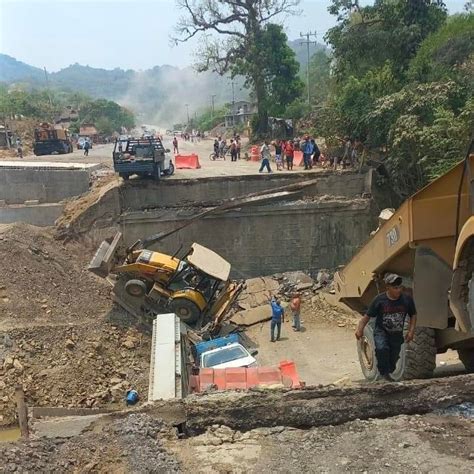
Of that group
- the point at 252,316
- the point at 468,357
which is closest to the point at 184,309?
the point at 252,316

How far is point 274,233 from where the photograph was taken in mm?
18891

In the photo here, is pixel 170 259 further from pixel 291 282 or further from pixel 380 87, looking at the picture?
pixel 380 87

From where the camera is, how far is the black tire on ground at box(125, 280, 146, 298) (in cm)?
1377

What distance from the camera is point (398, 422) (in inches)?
148

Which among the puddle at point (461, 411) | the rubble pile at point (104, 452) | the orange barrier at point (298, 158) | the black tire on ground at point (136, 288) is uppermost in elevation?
the orange barrier at point (298, 158)

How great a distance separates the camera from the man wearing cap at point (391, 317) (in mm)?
5516

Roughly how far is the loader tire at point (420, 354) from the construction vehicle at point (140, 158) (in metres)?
14.1

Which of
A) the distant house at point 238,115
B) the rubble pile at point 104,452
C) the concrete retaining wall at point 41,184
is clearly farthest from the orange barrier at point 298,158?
the distant house at point 238,115

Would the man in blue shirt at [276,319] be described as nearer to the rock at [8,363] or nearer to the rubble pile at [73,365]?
the rubble pile at [73,365]

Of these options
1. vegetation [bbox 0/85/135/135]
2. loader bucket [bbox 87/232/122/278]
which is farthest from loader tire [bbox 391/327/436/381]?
vegetation [bbox 0/85/135/135]

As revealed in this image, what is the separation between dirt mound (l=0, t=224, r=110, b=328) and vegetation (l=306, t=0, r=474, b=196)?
33.6 feet

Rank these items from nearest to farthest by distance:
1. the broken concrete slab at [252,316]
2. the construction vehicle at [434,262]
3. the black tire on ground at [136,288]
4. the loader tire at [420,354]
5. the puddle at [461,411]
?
the puddle at [461,411], the construction vehicle at [434,262], the loader tire at [420,354], the black tire on ground at [136,288], the broken concrete slab at [252,316]

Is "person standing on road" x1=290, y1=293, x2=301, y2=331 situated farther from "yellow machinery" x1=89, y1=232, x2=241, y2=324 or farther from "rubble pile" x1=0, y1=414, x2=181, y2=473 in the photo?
"rubble pile" x1=0, y1=414, x2=181, y2=473

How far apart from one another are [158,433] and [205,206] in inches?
626
